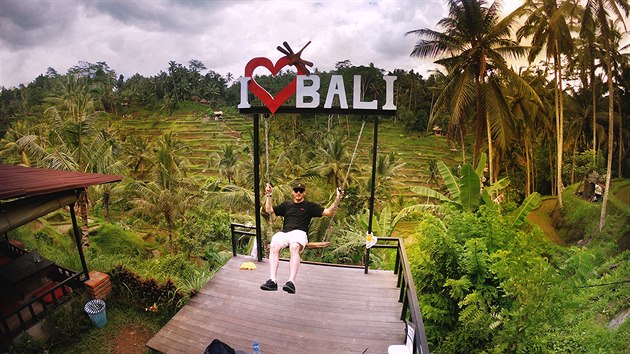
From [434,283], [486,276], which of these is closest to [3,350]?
[434,283]

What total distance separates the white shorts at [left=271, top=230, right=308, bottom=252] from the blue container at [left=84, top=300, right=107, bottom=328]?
3.88 metres

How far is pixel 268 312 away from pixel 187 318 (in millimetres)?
1182

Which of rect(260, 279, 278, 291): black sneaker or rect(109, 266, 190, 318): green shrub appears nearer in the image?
rect(260, 279, 278, 291): black sneaker

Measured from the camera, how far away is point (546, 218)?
66.8ft

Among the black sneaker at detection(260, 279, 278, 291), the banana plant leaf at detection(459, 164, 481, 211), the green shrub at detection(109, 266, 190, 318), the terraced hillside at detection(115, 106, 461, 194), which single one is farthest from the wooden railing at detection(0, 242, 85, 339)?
the terraced hillside at detection(115, 106, 461, 194)

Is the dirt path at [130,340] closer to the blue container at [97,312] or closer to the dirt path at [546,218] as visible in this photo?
the blue container at [97,312]

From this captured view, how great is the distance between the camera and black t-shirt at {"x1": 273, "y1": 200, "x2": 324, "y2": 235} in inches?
211

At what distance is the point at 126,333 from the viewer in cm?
616

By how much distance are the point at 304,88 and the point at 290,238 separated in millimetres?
2322

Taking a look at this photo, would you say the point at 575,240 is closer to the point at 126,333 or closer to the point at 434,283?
the point at 434,283

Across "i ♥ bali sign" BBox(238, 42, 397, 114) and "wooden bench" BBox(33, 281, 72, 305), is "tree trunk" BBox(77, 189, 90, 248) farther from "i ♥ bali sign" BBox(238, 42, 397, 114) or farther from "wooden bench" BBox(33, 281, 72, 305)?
"i ♥ bali sign" BBox(238, 42, 397, 114)

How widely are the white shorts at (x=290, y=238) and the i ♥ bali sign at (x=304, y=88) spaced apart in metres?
1.93

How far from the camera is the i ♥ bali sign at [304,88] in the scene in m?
4.91

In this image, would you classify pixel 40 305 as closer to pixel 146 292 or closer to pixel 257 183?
pixel 146 292
